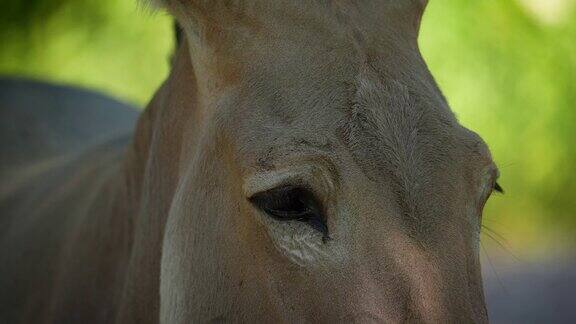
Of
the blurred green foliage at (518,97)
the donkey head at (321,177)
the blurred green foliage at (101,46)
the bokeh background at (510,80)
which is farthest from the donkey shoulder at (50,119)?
the blurred green foliage at (518,97)

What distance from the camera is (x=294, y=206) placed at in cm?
158

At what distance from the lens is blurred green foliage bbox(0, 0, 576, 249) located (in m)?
7.16

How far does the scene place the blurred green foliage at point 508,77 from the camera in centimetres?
716

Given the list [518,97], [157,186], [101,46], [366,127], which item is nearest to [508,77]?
[518,97]

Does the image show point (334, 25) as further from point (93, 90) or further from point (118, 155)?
point (93, 90)

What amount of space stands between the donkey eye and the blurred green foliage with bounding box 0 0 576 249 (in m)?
5.57

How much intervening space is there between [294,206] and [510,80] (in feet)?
20.3

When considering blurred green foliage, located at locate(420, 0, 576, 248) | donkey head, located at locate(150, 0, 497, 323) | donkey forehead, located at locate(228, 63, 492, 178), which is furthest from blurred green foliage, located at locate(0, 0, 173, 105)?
donkey forehead, located at locate(228, 63, 492, 178)

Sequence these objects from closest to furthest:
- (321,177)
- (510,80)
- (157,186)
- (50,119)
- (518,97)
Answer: (321,177) → (157,186) → (50,119) → (518,97) → (510,80)

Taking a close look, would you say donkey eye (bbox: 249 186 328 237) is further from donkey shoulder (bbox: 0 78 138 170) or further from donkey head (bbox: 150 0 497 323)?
donkey shoulder (bbox: 0 78 138 170)

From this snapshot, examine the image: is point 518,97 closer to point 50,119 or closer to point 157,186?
point 50,119

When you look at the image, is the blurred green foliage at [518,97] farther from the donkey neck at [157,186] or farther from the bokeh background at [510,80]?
the donkey neck at [157,186]

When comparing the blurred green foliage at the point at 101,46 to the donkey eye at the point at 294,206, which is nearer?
the donkey eye at the point at 294,206

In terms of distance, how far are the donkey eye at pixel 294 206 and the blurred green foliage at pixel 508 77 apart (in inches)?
219
